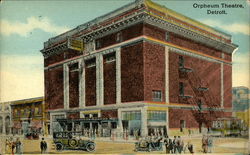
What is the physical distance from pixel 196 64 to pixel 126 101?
7125 mm

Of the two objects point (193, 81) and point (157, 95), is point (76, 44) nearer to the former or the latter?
point (157, 95)

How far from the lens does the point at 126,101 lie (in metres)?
26.9

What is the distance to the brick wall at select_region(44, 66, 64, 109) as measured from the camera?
28.9 metres

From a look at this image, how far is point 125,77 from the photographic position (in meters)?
26.9

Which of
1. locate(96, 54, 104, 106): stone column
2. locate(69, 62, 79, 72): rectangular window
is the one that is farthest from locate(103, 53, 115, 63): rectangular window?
locate(69, 62, 79, 72): rectangular window

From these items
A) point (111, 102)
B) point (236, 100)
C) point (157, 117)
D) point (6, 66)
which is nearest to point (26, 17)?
point (6, 66)

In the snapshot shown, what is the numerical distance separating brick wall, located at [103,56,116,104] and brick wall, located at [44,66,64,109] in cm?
457

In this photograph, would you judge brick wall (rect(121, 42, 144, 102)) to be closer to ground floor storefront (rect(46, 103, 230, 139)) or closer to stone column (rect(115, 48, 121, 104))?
stone column (rect(115, 48, 121, 104))

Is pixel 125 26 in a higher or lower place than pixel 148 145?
higher

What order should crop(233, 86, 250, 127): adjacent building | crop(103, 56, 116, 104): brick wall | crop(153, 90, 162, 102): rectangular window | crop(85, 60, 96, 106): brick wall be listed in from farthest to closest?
crop(85, 60, 96, 106): brick wall
crop(103, 56, 116, 104): brick wall
crop(153, 90, 162, 102): rectangular window
crop(233, 86, 250, 127): adjacent building

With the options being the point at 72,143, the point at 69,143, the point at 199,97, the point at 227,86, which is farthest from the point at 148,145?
the point at 227,86

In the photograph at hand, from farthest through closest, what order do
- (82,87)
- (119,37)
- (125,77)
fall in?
(82,87), (119,37), (125,77)

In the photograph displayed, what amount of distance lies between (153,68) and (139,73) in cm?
127

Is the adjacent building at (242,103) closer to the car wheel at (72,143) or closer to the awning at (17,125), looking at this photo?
the car wheel at (72,143)
